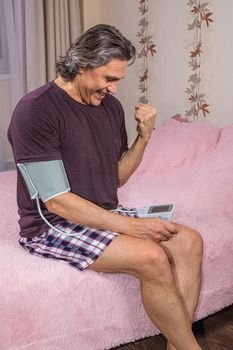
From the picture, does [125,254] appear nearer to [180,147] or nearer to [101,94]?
→ [101,94]

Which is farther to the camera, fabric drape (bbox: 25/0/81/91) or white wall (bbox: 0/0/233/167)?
fabric drape (bbox: 25/0/81/91)

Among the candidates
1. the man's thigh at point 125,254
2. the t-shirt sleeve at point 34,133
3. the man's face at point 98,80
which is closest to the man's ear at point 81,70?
the man's face at point 98,80

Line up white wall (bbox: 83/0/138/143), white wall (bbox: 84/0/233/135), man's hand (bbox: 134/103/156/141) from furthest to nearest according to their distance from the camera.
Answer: white wall (bbox: 83/0/138/143) < white wall (bbox: 84/0/233/135) < man's hand (bbox: 134/103/156/141)

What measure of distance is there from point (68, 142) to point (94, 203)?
0.75 feet

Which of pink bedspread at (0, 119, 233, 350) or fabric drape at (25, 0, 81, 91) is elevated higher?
fabric drape at (25, 0, 81, 91)

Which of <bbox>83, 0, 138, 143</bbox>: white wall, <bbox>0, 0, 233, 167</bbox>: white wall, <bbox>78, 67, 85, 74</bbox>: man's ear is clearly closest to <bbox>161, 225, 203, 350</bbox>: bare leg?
<bbox>78, 67, 85, 74</bbox>: man's ear

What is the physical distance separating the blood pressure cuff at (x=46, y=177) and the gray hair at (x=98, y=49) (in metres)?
0.32

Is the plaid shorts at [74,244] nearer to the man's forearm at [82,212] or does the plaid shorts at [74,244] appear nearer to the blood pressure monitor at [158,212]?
the man's forearm at [82,212]

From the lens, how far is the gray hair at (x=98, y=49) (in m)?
1.45

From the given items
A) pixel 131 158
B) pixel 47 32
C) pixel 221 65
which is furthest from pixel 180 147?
pixel 47 32

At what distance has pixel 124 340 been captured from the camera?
5.30ft

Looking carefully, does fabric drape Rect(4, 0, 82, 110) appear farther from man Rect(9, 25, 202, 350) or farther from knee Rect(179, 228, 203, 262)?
knee Rect(179, 228, 203, 262)

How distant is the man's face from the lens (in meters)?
1.48

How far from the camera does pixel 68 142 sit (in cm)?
150
